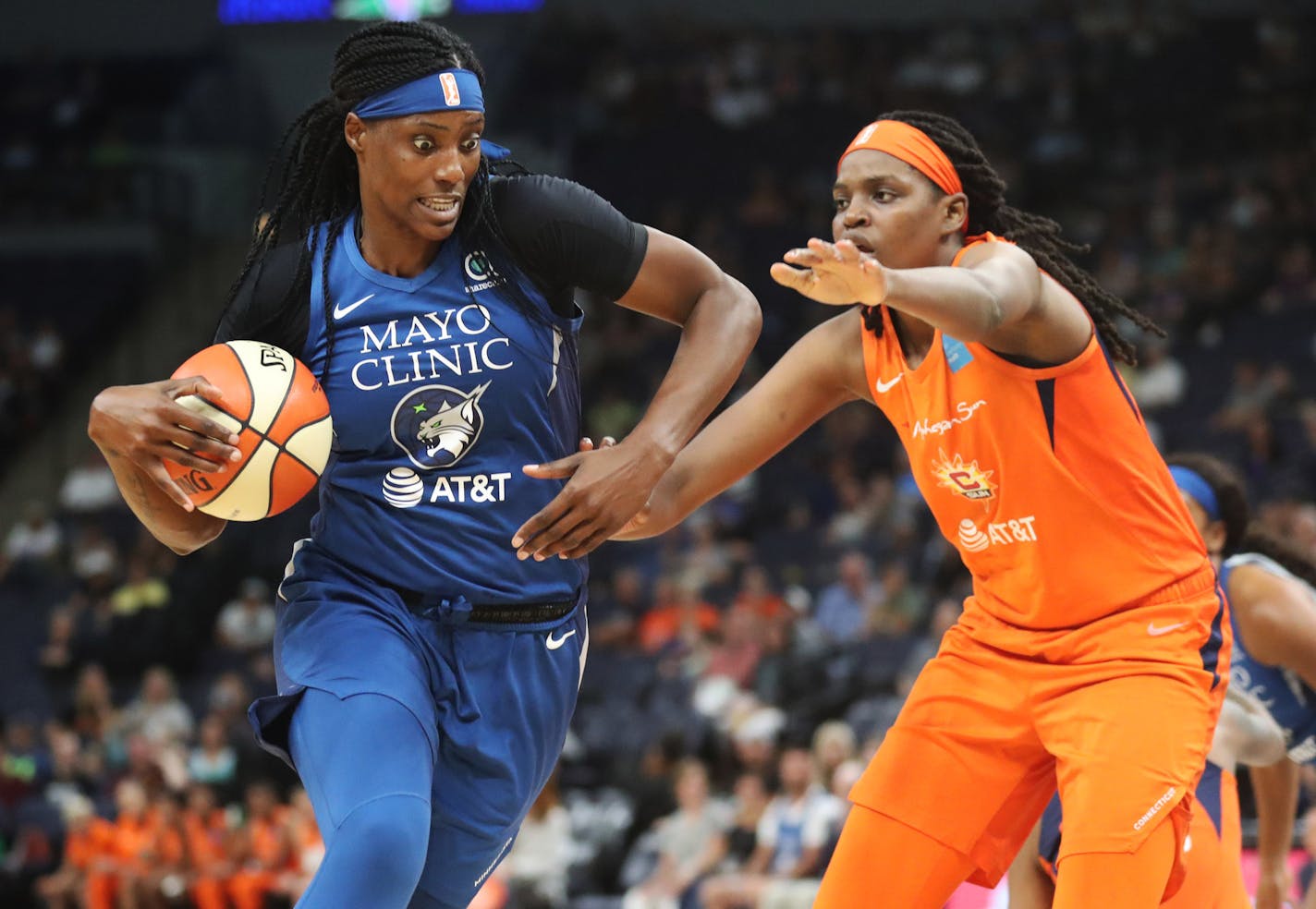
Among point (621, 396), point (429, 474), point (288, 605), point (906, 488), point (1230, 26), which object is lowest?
point (621, 396)

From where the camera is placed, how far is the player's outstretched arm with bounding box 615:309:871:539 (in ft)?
13.0

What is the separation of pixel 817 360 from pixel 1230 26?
45.1 feet

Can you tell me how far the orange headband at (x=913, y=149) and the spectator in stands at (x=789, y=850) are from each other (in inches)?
216

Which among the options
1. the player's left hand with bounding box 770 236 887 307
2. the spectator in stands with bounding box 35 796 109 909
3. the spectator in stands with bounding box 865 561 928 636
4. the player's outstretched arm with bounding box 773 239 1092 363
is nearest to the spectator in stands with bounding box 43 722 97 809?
the spectator in stands with bounding box 35 796 109 909

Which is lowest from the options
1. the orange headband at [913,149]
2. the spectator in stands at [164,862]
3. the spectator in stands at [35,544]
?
the spectator in stands at [35,544]

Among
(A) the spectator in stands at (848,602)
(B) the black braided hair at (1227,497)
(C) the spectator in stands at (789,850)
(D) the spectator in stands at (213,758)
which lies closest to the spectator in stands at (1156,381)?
(A) the spectator in stands at (848,602)

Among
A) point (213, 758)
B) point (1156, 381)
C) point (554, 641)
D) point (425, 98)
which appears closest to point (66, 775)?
point (213, 758)

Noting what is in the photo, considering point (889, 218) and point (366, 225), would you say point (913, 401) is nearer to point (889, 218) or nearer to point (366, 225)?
point (889, 218)

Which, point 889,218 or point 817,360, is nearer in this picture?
point 889,218

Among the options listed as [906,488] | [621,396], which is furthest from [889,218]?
[621,396]

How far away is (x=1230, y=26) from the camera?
16125mm

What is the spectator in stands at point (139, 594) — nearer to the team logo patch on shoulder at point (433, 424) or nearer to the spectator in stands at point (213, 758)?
the spectator in stands at point (213, 758)

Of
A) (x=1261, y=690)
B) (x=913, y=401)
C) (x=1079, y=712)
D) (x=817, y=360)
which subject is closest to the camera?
(x=1079, y=712)

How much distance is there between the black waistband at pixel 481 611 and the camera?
11.4 feet
